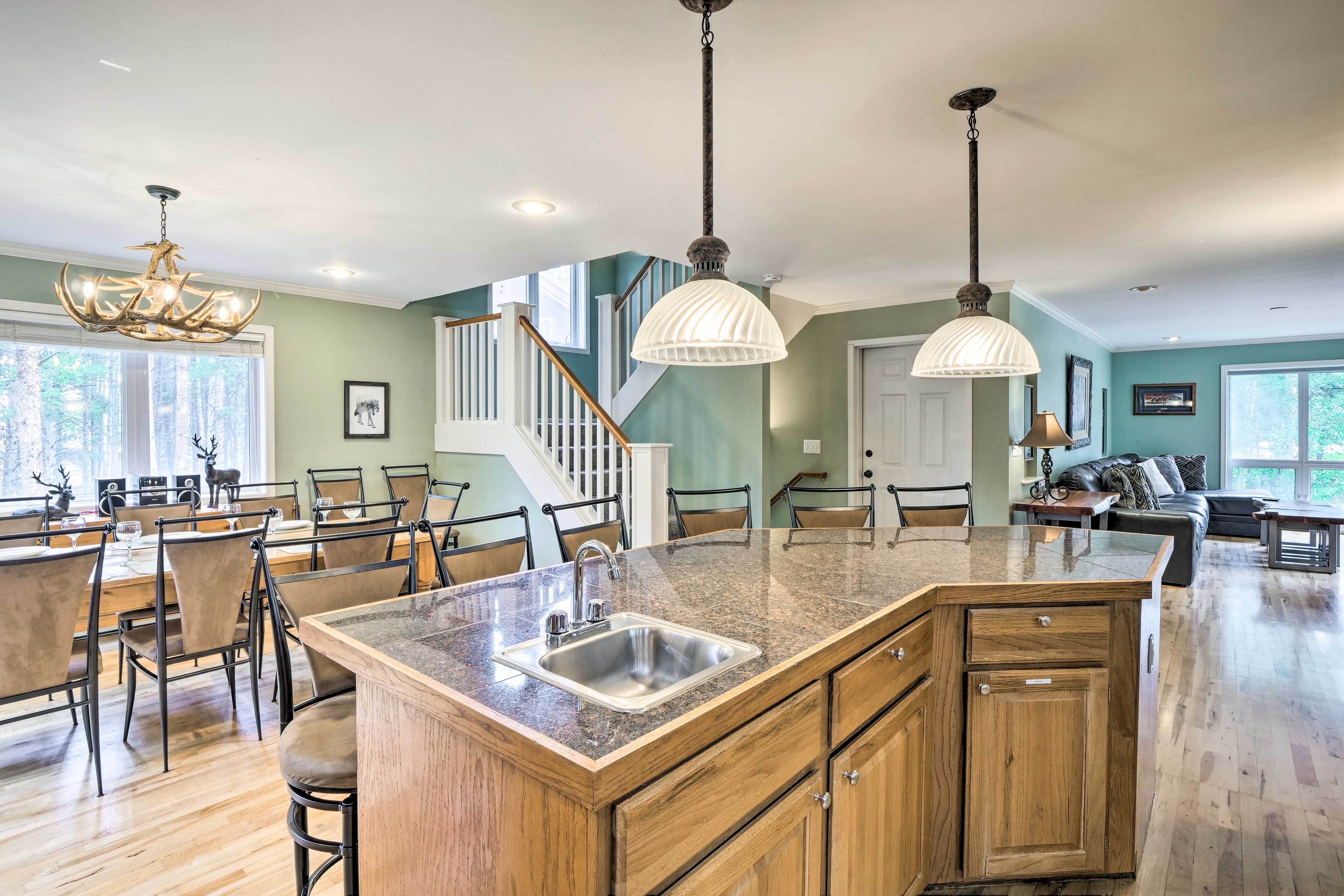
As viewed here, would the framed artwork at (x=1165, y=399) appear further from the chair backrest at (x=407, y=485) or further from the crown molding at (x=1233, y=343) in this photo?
the chair backrest at (x=407, y=485)

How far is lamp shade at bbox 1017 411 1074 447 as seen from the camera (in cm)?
505

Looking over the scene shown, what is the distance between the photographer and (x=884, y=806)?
61.1 inches

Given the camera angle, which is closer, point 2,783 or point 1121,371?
point 2,783

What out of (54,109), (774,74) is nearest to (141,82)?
(54,109)

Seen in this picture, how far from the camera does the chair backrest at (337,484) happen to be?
5.21 meters

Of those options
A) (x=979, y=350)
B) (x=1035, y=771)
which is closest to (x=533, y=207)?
(x=979, y=350)

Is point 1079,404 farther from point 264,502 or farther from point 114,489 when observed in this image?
point 114,489

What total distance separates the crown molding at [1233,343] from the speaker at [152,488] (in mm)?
10623

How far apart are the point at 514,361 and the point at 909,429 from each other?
128 inches

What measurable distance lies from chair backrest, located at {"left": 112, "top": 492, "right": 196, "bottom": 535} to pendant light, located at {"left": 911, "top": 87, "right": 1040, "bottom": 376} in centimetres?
352

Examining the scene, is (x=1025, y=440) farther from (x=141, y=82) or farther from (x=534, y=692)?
→ (x=141, y=82)

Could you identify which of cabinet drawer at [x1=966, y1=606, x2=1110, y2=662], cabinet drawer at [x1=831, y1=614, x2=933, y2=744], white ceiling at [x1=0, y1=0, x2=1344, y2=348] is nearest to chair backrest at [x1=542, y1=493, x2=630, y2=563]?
cabinet drawer at [x1=831, y1=614, x2=933, y2=744]

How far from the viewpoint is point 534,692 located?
108cm

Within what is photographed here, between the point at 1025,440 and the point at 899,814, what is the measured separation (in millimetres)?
4258
